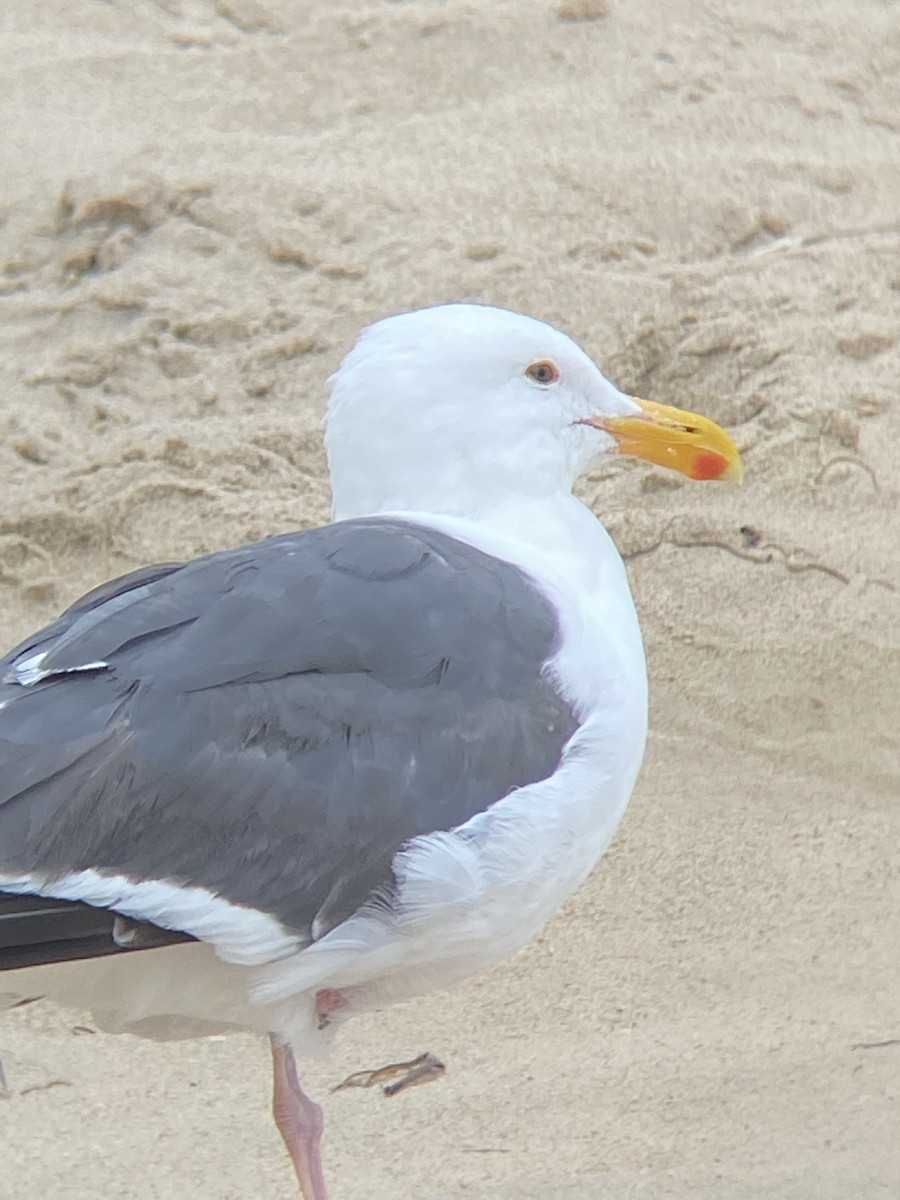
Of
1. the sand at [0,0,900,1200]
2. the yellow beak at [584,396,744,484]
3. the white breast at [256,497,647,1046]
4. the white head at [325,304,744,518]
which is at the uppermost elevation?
the white head at [325,304,744,518]

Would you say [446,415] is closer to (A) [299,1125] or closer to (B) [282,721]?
(B) [282,721]

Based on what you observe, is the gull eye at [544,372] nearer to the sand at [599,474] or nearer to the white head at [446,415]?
the white head at [446,415]

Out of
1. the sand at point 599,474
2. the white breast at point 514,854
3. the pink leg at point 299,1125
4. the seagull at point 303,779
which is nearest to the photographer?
the seagull at point 303,779

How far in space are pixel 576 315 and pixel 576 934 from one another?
187 cm

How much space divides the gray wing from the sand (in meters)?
0.90

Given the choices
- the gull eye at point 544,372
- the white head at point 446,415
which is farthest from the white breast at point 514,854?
the gull eye at point 544,372

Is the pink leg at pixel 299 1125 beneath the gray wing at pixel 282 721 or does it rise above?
beneath

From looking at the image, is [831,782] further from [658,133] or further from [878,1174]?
[658,133]

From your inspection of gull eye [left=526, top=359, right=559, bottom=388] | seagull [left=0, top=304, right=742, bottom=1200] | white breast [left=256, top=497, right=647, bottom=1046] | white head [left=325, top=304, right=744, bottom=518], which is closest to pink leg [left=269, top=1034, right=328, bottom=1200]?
seagull [left=0, top=304, right=742, bottom=1200]

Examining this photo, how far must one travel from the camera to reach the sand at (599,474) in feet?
12.3

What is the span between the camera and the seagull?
2811 millimetres

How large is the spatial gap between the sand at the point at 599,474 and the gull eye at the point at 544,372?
4.33ft

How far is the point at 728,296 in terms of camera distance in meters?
5.54

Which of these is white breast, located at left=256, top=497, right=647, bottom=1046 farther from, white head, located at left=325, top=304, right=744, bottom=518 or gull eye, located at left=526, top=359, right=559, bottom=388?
gull eye, located at left=526, top=359, right=559, bottom=388
